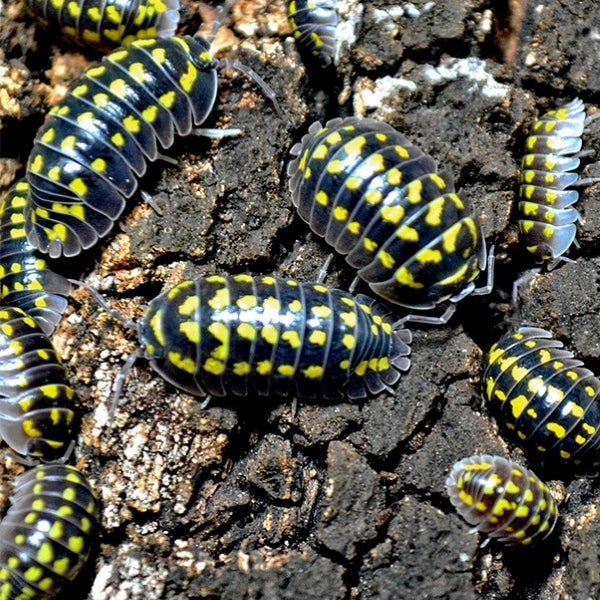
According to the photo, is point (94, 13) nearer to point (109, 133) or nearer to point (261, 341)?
point (109, 133)

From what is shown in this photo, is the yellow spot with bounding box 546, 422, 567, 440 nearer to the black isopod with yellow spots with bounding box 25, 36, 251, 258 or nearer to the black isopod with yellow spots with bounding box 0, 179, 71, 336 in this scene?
the black isopod with yellow spots with bounding box 25, 36, 251, 258

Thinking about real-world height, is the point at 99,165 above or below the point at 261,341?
above

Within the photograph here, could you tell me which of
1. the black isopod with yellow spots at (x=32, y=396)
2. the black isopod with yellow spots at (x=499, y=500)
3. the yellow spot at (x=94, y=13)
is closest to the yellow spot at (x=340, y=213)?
the black isopod with yellow spots at (x=499, y=500)

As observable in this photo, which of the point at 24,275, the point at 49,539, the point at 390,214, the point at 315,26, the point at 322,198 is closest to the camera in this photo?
the point at 49,539

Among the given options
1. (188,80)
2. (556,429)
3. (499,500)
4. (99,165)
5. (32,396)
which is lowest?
(499,500)

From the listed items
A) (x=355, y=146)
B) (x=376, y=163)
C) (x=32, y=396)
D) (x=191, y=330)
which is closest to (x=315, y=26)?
(x=355, y=146)

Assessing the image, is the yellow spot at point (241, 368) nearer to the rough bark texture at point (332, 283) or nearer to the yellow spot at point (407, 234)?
the rough bark texture at point (332, 283)

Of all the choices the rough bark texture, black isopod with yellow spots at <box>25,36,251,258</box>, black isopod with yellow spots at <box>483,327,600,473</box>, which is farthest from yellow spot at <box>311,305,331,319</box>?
black isopod with yellow spots at <box>25,36,251,258</box>

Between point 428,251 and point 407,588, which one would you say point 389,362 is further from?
point 407,588

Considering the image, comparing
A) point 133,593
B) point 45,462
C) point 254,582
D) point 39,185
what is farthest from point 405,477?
point 39,185
